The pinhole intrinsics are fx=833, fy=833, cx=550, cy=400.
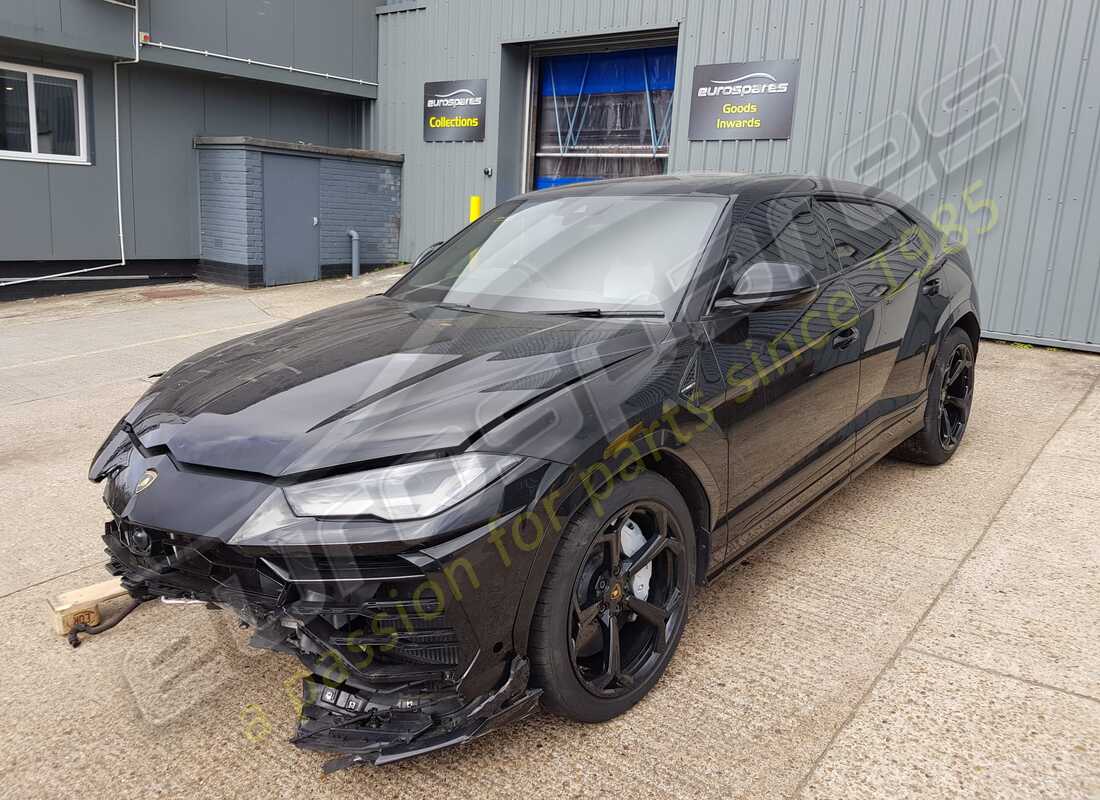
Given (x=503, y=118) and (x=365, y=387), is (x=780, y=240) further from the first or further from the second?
(x=503, y=118)

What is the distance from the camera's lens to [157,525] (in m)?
2.13

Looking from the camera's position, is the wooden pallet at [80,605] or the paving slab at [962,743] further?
the wooden pallet at [80,605]

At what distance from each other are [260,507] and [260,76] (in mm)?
12229

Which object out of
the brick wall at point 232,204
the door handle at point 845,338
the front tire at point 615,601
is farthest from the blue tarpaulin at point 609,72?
the front tire at point 615,601

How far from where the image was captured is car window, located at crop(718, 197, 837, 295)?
3053 mm

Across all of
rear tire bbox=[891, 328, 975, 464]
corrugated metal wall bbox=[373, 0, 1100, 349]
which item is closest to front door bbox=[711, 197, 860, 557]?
rear tire bbox=[891, 328, 975, 464]

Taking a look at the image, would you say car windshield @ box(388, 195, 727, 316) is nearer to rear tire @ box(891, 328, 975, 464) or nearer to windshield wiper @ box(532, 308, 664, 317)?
windshield wiper @ box(532, 308, 664, 317)

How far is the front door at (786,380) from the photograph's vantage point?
2854mm

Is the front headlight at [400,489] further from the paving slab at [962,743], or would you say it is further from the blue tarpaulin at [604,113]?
the blue tarpaulin at [604,113]

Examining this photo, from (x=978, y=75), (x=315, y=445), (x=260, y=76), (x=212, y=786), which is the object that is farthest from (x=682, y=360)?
(x=260, y=76)

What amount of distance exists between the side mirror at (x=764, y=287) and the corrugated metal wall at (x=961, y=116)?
6.71 metres

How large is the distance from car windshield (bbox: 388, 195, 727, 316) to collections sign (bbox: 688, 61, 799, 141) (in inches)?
267

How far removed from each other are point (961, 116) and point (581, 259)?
7082 mm

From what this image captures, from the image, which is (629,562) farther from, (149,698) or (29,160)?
(29,160)
